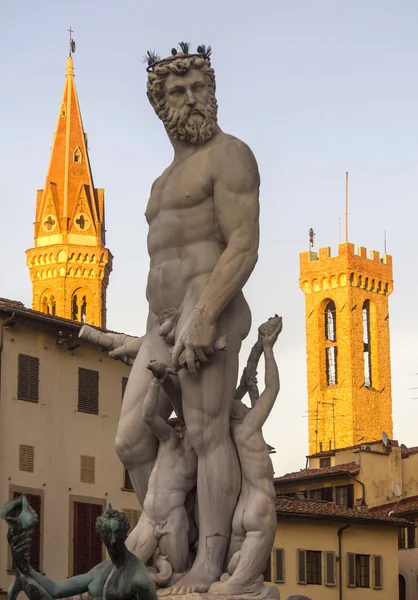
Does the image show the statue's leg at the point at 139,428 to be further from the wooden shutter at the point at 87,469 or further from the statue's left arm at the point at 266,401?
the wooden shutter at the point at 87,469

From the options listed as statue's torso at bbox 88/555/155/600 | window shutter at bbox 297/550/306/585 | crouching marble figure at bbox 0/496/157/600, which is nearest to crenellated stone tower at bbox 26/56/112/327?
window shutter at bbox 297/550/306/585

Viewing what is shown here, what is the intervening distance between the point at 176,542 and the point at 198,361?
3.91ft

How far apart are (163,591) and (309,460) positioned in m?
64.0

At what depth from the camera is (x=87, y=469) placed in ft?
155

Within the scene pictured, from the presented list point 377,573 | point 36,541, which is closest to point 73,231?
point 377,573

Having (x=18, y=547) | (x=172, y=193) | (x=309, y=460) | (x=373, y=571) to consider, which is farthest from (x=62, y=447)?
(x=18, y=547)

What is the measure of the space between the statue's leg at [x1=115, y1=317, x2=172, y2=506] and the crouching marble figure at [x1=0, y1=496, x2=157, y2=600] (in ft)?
12.8

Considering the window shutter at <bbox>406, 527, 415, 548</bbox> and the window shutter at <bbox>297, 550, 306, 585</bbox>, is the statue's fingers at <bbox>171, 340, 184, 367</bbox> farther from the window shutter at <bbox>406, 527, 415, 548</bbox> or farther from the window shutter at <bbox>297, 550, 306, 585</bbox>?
the window shutter at <bbox>406, 527, 415, 548</bbox>

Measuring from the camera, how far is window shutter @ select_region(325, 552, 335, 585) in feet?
184

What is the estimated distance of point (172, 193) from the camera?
40.1ft

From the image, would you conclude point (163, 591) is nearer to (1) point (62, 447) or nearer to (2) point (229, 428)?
(2) point (229, 428)

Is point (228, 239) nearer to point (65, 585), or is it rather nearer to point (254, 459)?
point (254, 459)

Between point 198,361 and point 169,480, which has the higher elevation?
point 198,361

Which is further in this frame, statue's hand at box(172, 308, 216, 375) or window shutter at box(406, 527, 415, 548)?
window shutter at box(406, 527, 415, 548)
